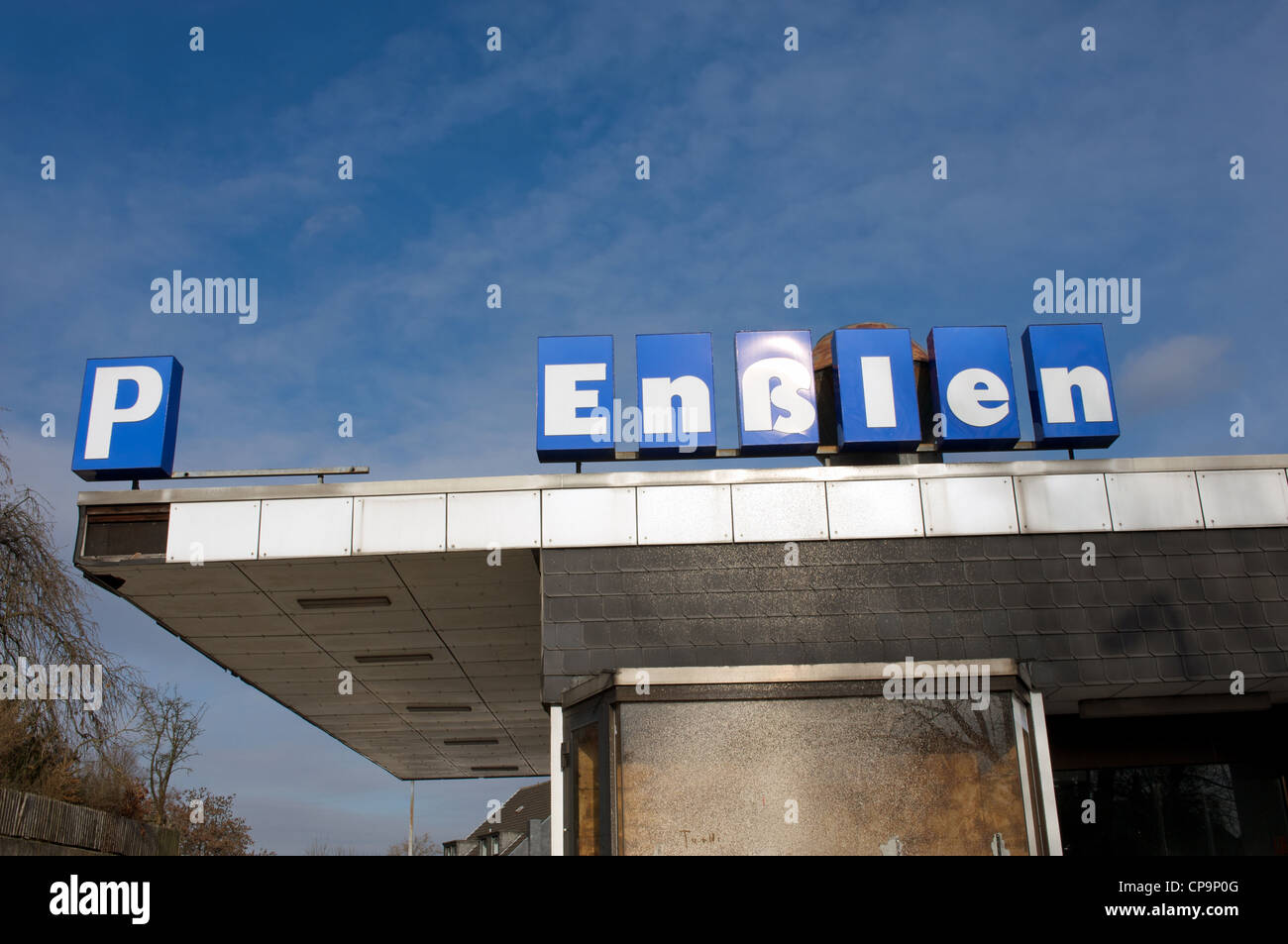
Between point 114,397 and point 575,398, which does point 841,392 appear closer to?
point 575,398

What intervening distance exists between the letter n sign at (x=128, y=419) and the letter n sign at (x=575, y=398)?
193 inches

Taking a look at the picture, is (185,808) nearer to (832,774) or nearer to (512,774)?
(512,774)

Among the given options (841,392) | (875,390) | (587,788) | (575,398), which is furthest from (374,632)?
(875,390)

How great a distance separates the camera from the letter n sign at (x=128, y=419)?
1279 cm

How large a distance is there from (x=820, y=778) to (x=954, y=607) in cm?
286

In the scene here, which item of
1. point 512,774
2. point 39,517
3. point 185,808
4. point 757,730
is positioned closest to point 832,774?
point 757,730

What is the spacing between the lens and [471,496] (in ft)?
40.2

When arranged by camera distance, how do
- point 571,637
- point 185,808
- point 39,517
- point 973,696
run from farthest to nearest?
point 185,808
point 39,517
point 571,637
point 973,696

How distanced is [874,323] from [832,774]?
7.09m

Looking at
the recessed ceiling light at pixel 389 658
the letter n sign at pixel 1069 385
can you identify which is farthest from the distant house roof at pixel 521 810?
the letter n sign at pixel 1069 385

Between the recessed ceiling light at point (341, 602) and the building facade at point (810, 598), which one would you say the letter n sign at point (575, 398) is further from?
the recessed ceiling light at point (341, 602)

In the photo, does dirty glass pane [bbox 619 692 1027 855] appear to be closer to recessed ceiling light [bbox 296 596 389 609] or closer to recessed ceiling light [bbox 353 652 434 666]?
recessed ceiling light [bbox 296 596 389 609]

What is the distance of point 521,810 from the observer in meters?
50.7

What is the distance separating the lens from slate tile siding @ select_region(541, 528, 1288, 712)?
1151 centimetres
